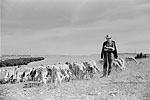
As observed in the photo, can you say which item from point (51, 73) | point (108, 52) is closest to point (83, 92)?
point (51, 73)

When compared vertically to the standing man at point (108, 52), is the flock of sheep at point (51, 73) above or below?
below

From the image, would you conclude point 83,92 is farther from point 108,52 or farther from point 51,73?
point 108,52

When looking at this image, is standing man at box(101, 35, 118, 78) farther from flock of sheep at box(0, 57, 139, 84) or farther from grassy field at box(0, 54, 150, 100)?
grassy field at box(0, 54, 150, 100)

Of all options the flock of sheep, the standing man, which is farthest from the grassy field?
the standing man

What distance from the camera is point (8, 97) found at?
8.66 m

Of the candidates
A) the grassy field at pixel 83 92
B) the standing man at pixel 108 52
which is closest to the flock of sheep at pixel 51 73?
the standing man at pixel 108 52

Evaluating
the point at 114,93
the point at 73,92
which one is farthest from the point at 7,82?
the point at 114,93

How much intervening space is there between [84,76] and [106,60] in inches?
49.6

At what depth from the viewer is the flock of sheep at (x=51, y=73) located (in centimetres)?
1148

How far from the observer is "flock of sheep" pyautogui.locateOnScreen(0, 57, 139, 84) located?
37.7ft

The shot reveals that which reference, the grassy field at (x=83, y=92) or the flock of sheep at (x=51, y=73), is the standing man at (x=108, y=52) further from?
the grassy field at (x=83, y=92)

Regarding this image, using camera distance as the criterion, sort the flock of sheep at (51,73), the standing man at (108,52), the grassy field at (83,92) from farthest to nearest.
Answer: the standing man at (108,52)
the flock of sheep at (51,73)
the grassy field at (83,92)

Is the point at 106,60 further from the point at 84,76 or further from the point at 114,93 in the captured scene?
the point at 114,93

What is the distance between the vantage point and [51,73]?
1148 centimetres
